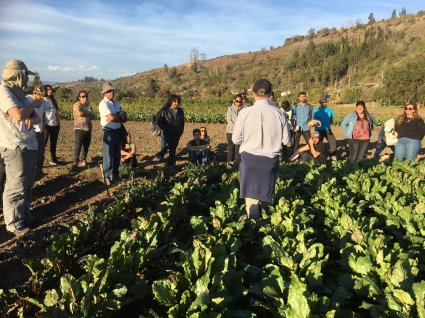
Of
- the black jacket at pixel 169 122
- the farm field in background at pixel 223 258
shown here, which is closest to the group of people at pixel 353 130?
the black jacket at pixel 169 122

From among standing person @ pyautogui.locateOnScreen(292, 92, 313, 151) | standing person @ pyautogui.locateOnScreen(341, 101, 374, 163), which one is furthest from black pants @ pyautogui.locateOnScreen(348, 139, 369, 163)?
standing person @ pyautogui.locateOnScreen(292, 92, 313, 151)

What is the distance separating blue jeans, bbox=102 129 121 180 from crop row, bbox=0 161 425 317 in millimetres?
1791

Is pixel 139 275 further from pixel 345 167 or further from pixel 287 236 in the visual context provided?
pixel 345 167

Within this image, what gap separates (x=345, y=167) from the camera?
23.4 ft

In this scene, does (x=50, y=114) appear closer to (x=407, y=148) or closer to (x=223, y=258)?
(x=223, y=258)

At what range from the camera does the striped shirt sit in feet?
13.3

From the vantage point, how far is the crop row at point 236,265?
8.24 ft

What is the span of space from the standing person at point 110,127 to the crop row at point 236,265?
1.81 m

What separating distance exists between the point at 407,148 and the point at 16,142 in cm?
772

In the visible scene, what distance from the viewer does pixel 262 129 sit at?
13.4 feet

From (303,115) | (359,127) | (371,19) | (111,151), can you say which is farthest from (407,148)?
(371,19)

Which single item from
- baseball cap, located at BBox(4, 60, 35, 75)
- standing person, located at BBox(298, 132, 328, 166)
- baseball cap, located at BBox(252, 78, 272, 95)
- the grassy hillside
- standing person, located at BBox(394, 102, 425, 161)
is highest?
the grassy hillside

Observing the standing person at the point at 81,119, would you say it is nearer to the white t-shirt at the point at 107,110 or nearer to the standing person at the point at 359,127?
the white t-shirt at the point at 107,110

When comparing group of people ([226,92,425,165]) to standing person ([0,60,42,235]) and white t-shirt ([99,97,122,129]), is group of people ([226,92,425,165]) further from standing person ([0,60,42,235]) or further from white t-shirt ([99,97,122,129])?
standing person ([0,60,42,235])
